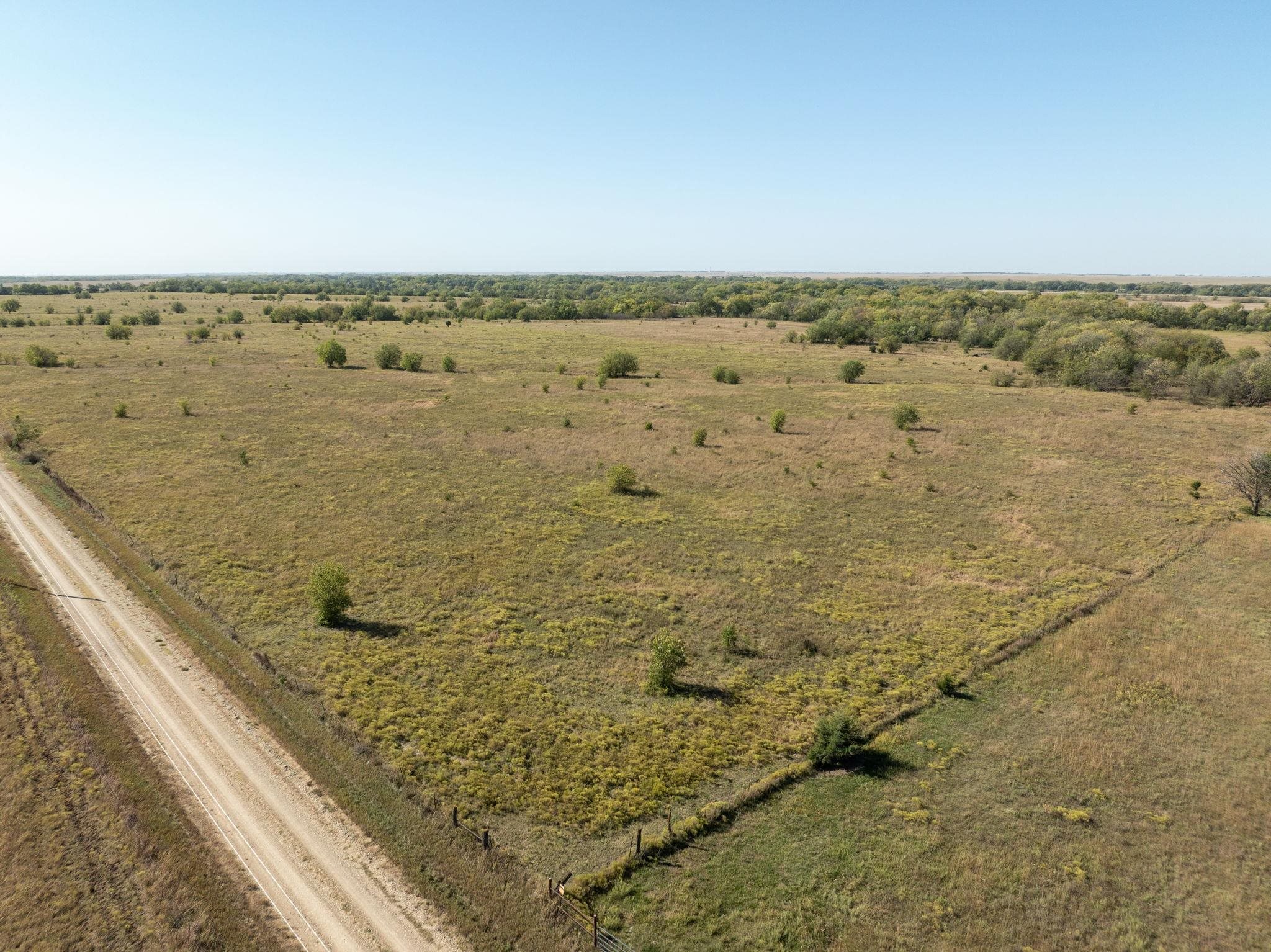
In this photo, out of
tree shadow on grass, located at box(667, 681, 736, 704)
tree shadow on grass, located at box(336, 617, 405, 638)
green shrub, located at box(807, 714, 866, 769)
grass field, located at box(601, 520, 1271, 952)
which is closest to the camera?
grass field, located at box(601, 520, 1271, 952)

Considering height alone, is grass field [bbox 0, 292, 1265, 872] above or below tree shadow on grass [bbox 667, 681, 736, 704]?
above

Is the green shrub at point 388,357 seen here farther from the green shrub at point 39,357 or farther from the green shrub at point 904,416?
the green shrub at point 904,416

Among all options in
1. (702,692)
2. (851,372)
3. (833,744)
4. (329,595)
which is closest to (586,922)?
(833,744)

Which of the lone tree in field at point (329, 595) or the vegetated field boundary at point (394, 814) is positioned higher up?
the lone tree in field at point (329, 595)

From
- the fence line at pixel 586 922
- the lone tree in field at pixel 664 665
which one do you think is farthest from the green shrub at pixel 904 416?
the fence line at pixel 586 922

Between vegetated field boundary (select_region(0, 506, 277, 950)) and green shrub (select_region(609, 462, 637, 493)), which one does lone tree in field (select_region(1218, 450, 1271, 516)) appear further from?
vegetated field boundary (select_region(0, 506, 277, 950))

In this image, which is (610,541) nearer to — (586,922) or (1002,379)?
(586,922)

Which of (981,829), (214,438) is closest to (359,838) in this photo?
(981,829)

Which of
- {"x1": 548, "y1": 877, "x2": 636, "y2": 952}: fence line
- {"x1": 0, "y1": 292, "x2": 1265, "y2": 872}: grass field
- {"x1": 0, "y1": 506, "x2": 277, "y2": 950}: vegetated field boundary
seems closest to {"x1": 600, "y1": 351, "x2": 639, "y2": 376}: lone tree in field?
{"x1": 0, "y1": 292, "x2": 1265, "y2": 872}: grass field
